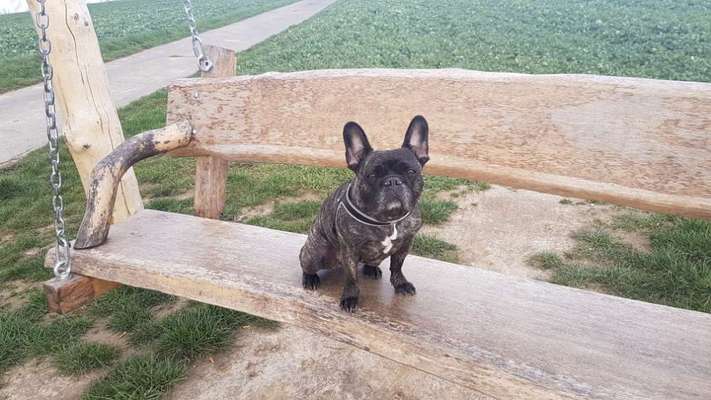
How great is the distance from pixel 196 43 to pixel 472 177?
67.8 inches

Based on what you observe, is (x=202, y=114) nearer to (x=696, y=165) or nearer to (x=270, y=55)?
(x=696, y=165)

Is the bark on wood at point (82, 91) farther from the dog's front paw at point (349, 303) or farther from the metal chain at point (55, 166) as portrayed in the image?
the dog's front paw at point (349, 303)

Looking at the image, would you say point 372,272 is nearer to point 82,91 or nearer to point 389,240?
point 389,240

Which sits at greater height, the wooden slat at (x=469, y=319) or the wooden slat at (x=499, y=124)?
the wooden slat at (x=499, y=124)

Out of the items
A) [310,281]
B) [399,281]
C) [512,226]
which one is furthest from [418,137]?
[512,226]

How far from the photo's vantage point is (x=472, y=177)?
2.70 m

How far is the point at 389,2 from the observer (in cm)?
2348

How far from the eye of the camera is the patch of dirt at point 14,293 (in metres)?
3.60

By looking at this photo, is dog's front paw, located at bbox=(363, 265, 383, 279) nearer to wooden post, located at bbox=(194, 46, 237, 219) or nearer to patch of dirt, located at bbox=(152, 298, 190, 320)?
wooden post, located at bbox=(194, 46, 237, 219)

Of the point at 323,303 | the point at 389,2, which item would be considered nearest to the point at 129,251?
the point at 323,303

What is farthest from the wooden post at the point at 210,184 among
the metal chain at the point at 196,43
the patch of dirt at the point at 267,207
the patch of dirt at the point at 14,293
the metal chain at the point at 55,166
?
the patch of dirt at the point at 14,293

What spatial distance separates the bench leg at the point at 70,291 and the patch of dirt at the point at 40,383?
60 centimetres

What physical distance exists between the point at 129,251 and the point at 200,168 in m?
1.11

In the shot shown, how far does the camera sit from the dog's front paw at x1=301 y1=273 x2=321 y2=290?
2117mm
